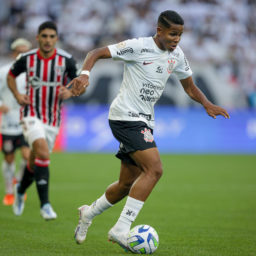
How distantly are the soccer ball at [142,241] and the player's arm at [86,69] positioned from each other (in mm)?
1335

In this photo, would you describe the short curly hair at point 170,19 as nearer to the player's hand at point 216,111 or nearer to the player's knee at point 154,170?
the player's hand at point 216,111

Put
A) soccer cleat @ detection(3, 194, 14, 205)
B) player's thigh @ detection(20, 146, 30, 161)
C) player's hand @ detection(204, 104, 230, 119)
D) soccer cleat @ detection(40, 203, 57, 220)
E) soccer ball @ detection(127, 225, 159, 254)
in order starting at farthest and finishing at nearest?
player's thigh @ detection(20, 146, 30, 161)
soccer cleat @ detection(3, 194, 14, 205)
soccer cleat @ detection(40, 203, 57, 220)
player's hand @ detection(204, 104, 230, 119)
soccer ball @ detection(127, 225, 159, 254)

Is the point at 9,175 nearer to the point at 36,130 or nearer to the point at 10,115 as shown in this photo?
the point at 10,115

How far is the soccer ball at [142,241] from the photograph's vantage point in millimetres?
4973

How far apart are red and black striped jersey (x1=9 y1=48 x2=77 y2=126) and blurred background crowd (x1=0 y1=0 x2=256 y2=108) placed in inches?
499

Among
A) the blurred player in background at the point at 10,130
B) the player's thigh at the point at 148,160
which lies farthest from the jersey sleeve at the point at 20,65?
the player's thigh at the point at 148,160

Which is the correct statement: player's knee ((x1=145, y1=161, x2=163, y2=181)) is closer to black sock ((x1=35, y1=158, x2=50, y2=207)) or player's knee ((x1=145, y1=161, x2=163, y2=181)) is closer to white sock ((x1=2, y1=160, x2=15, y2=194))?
black sock ((x1=35, y1=158, x2=50, y2=207))

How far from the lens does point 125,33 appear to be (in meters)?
21.1

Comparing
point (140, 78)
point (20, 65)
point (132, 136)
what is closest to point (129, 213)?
point (132, 136)

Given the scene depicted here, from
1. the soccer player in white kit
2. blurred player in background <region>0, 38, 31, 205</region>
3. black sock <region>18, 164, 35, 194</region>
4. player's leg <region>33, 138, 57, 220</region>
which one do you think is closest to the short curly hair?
the soccer player in white kit

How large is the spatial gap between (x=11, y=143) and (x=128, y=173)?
4.50 meters

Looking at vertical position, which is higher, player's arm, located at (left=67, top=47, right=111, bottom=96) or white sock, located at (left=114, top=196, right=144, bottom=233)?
player's arm, located at (left=67, top=47, right=111, bottom=96)

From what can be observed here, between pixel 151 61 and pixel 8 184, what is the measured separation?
15.3ft

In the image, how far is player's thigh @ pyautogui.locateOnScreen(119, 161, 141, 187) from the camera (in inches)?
217
